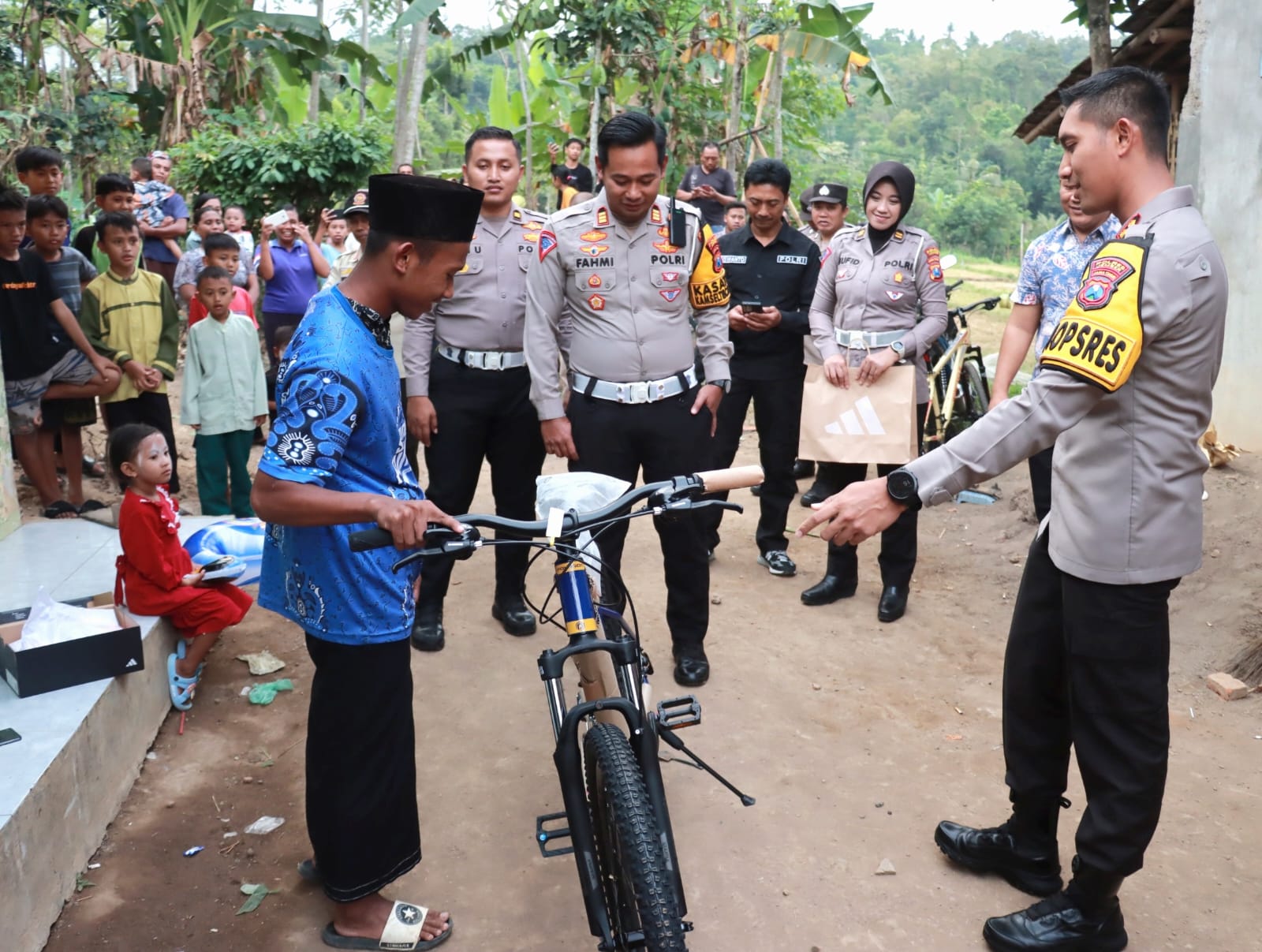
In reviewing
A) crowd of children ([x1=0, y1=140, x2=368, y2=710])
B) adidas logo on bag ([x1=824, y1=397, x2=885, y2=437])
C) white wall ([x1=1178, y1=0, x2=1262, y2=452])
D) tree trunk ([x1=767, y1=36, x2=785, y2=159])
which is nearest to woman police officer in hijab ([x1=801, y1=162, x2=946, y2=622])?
adidas logo on bag ([x1=824, y1=397, x2=885, y2=437])

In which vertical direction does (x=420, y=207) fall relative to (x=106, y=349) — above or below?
above

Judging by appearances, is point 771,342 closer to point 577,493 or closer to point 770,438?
point 770,438

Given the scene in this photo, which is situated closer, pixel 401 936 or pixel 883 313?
pixel 401 936

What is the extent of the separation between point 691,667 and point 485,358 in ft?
5.10

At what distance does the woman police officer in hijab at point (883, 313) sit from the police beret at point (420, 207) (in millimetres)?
3076

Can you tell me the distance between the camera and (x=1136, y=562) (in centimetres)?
248

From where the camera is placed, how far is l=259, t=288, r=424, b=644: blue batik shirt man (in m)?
2.26

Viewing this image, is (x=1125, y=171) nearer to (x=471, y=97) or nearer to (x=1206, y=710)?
(x=1206, y=710)

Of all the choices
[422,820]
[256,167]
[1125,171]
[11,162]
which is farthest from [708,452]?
[256,167]

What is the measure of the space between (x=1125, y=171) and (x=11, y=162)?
9799 millimetres

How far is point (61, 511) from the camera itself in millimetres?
5672

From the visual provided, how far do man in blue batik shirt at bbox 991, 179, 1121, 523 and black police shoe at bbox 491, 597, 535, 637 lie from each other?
7.40ft

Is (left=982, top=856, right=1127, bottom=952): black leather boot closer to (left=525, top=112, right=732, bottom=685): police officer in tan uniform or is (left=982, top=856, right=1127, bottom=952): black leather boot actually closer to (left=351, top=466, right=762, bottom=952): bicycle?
(left=351, top=466, right=762, bottom=952): bicycle

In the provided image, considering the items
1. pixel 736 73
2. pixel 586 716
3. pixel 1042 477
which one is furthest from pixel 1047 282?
pixel 736 73
